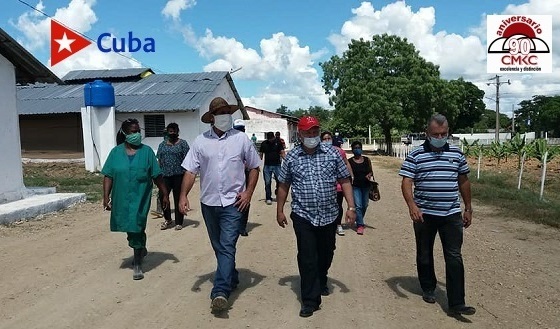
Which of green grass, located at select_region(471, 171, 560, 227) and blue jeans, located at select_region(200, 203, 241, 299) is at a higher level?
blue jeans, located at select_region(200, 203, 241, 299)

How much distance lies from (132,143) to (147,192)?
0.57 m

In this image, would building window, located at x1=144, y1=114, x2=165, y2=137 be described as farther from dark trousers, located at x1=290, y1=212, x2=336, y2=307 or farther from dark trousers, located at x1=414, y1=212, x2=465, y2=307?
dark trousers, located at x1=414, y1=212, x2=465, y2=307

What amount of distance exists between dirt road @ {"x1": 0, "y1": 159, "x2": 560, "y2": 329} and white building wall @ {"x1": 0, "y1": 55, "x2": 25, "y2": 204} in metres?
1.88

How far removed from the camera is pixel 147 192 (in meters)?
5.65

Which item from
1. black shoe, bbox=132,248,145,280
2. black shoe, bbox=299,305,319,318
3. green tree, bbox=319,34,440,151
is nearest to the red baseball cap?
black shoe, bbox=299,305,319,318

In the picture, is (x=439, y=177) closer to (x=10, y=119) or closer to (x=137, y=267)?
(x=137, y=267)

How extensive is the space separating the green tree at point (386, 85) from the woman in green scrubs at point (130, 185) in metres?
31.5

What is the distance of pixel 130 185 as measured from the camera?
5.51 meters

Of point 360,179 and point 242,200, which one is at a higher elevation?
point 242,200

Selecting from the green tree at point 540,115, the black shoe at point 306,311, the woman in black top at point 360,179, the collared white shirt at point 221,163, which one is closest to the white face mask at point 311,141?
the collared white shirt at point 221,163

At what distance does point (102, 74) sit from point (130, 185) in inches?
1028

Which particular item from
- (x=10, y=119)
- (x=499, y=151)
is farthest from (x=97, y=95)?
(x=499, y=151)

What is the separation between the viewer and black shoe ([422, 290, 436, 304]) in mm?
4730

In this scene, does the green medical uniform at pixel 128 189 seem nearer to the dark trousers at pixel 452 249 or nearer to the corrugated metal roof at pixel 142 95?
the dark trousers at pixel 452 249
